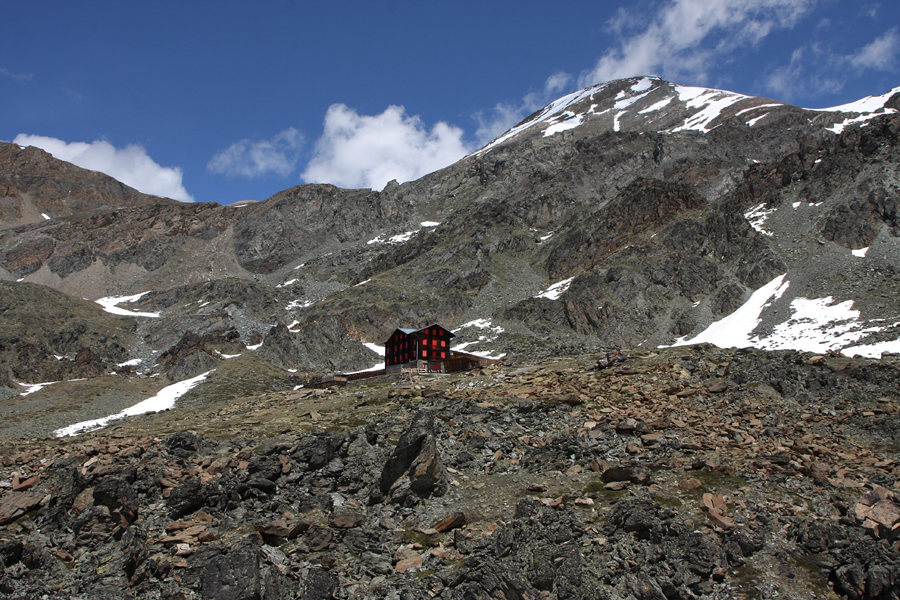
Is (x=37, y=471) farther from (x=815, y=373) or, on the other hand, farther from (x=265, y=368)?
(x=265, y=368)

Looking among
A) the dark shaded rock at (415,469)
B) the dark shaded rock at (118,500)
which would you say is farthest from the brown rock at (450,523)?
the dark shaded rock at (118,500)

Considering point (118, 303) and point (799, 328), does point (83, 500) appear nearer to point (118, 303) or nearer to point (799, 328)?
point (799, 328)

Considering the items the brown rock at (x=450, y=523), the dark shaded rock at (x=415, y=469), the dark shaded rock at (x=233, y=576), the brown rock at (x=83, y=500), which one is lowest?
the brown rock at (x=450, y=523)

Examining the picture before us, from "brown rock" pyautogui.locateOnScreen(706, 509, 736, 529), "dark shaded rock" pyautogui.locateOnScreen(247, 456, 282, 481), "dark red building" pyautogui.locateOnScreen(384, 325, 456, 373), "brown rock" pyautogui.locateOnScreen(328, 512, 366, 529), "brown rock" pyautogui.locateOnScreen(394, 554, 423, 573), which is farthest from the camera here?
"dark red building" pyautogui.locateOnScreen(384, 325, 456, 373)

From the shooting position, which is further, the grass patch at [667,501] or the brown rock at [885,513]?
the grass patch at [667,501]

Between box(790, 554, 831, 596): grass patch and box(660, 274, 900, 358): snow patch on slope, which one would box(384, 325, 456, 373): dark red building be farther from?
box(790, 554, 831, 596): grass patch

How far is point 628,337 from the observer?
4552 inches

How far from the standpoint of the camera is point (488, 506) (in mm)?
19125

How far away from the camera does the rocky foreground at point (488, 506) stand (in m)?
14.9

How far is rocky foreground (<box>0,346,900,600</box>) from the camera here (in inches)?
587

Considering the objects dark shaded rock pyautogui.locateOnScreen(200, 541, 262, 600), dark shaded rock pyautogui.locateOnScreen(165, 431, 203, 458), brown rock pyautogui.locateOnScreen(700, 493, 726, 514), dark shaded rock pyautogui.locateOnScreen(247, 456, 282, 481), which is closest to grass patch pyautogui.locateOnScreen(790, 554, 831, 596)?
brown rock pyautogui.locateOnScreen(700, 493, 726, 514)

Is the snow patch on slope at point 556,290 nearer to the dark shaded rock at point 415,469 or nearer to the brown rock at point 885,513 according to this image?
the dark shaded rock at point 415,469

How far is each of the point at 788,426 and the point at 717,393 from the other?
5082 mm

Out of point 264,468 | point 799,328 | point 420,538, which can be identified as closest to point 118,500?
point 264,468
